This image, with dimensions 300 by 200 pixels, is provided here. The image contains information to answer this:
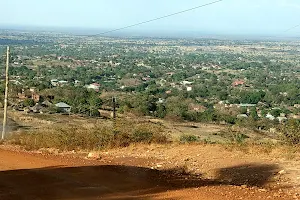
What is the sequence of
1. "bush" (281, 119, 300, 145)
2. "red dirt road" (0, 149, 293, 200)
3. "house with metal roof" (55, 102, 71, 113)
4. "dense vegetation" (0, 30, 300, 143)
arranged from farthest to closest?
1. "dense vegetation" (0, 30, 300, 143)
2. "house with metal roof" (55, 102, 71, 113)
3. "bush" (281, 119, 300, 145)
4. "red dirt road" (0, 149, 293, 200)

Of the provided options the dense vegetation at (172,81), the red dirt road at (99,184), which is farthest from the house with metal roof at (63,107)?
the red dirt road at (99,184)

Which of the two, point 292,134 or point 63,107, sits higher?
point 292,134

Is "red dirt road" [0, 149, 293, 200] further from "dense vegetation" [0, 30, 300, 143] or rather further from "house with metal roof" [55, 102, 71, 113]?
"house with metal roof" [55, 102, 71, 113]

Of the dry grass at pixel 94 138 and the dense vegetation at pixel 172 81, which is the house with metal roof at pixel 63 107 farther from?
the dry grass at pixel 94 138

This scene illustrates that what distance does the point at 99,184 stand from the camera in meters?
8.68

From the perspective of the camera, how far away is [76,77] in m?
61.9

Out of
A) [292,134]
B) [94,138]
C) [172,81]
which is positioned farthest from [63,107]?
→ [172,81]

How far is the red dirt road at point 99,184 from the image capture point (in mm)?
7863

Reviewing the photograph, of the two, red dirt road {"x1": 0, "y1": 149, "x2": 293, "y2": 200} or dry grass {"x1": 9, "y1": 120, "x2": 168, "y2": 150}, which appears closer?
red dirt road {"x1": 0, "y1": 149, "x2": 293, "y2": 200}

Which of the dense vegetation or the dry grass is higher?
the dry grass

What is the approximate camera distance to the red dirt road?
25.8 feet

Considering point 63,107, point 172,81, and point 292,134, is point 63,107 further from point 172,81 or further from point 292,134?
point 172,81

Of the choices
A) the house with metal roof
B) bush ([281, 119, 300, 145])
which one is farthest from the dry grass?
the house with metal roof

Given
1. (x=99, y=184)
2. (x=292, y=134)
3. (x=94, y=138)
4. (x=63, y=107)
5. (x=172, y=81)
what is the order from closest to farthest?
(x=99, y=184)
(x=292, y=134)
(x=94, y=138)
(x=63, y=107)
(x=172, y=81)
